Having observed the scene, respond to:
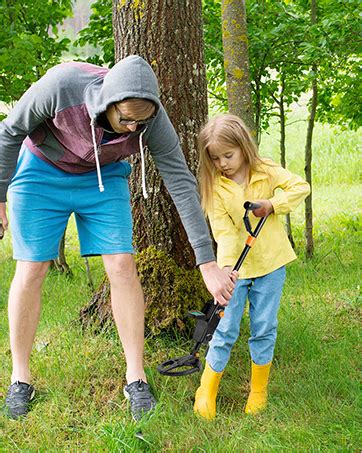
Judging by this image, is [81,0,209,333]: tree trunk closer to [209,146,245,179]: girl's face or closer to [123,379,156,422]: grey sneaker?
[123,379,156,422]: grey sneaker

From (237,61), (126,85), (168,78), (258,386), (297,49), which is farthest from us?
(297,49)

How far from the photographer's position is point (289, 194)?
313 cm

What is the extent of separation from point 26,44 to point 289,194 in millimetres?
3036

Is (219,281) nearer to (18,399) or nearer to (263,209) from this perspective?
(263,209)

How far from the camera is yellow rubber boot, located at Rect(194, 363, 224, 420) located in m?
3.25

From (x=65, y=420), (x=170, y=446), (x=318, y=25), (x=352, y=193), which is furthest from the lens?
(x=352, y=193)

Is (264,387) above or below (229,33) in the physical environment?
below

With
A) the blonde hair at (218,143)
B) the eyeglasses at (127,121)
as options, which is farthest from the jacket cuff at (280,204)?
the eyeglasses at (127,121)

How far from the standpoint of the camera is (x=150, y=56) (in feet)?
12.7

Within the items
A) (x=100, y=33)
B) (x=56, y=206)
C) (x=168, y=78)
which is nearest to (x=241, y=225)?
(x=56, y=206)

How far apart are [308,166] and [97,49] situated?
7.72ft

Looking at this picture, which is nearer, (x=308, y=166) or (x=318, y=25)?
(x=318, y=25)

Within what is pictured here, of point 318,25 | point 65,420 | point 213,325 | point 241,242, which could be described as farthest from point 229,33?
point 65,420

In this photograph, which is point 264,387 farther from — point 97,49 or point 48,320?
point 97,49
